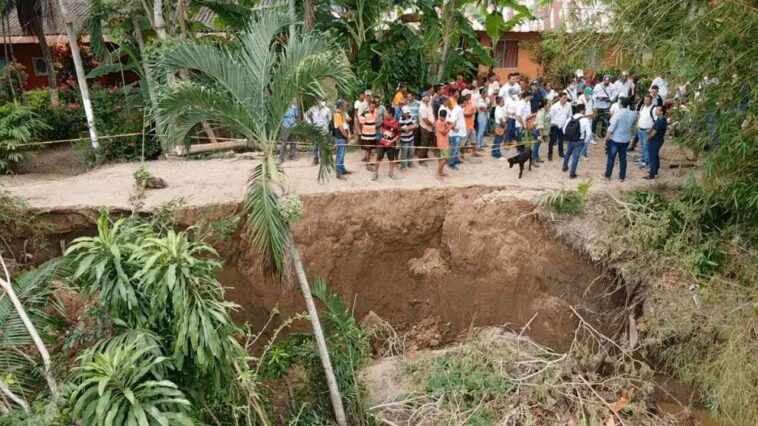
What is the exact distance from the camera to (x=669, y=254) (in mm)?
8578

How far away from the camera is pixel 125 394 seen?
4332mm

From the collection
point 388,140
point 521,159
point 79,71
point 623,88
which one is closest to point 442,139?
point 388,140

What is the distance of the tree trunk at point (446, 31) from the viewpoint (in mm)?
13921

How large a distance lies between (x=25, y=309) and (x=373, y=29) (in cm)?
1119

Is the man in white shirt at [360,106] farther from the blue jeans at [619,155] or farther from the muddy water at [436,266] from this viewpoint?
the blue jeans at [619,155]

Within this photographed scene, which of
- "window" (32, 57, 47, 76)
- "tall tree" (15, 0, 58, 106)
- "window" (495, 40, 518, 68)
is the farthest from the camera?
"window" (495, 40, 518, 68)

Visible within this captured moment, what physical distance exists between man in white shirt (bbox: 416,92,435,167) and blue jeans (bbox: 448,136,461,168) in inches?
18.3

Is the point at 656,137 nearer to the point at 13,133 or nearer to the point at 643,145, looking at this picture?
the point at 643,145

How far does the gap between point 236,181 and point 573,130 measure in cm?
602

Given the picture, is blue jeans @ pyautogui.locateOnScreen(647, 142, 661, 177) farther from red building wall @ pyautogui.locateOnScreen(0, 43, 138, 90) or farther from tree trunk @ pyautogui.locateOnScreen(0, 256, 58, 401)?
red building wall @ pyautogui.locateOnScreen(0, 43, 138, 90)

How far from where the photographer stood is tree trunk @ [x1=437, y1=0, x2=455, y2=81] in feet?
45.7

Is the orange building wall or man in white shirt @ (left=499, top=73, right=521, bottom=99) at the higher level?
the orange building wall

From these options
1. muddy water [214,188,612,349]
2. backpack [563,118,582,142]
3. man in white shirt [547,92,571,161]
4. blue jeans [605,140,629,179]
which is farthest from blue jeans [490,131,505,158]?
blue jeans [605,140,629,179]

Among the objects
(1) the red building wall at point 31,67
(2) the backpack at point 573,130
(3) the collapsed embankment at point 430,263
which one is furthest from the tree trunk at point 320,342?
(1) the red building wall at point 31,67
